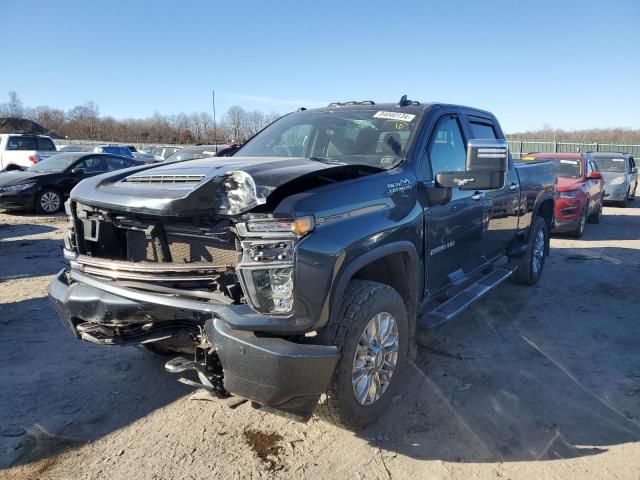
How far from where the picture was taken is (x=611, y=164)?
1575cm

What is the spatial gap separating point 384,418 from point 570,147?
1368 inches

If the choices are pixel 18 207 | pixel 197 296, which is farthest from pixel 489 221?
pixel 18 207

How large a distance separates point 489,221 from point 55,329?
13.9 ft

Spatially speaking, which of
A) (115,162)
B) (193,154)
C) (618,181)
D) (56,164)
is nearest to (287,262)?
(193,154)

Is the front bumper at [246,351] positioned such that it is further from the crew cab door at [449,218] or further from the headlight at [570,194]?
the headlight at [570,194]

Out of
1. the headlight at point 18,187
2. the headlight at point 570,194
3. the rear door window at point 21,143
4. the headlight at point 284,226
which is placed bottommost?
the headlight at point 570,194

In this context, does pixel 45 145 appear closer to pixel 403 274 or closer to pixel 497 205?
pixel 497 205

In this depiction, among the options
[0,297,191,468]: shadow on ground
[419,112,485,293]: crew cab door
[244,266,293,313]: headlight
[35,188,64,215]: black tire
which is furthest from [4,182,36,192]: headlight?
[244,266,293,313]: headlight

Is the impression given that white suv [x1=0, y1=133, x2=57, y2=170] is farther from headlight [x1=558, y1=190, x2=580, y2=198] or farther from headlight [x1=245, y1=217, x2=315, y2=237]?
headlight [x1=245, y1=217, x2=315, y2=237]

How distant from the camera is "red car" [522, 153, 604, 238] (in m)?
9.70

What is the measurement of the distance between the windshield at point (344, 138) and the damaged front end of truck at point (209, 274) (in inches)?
22.9

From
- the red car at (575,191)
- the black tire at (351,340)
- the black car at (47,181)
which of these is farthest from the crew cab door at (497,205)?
the black car at (47,181)

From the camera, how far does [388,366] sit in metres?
3.14

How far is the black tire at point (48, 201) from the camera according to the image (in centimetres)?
1167
